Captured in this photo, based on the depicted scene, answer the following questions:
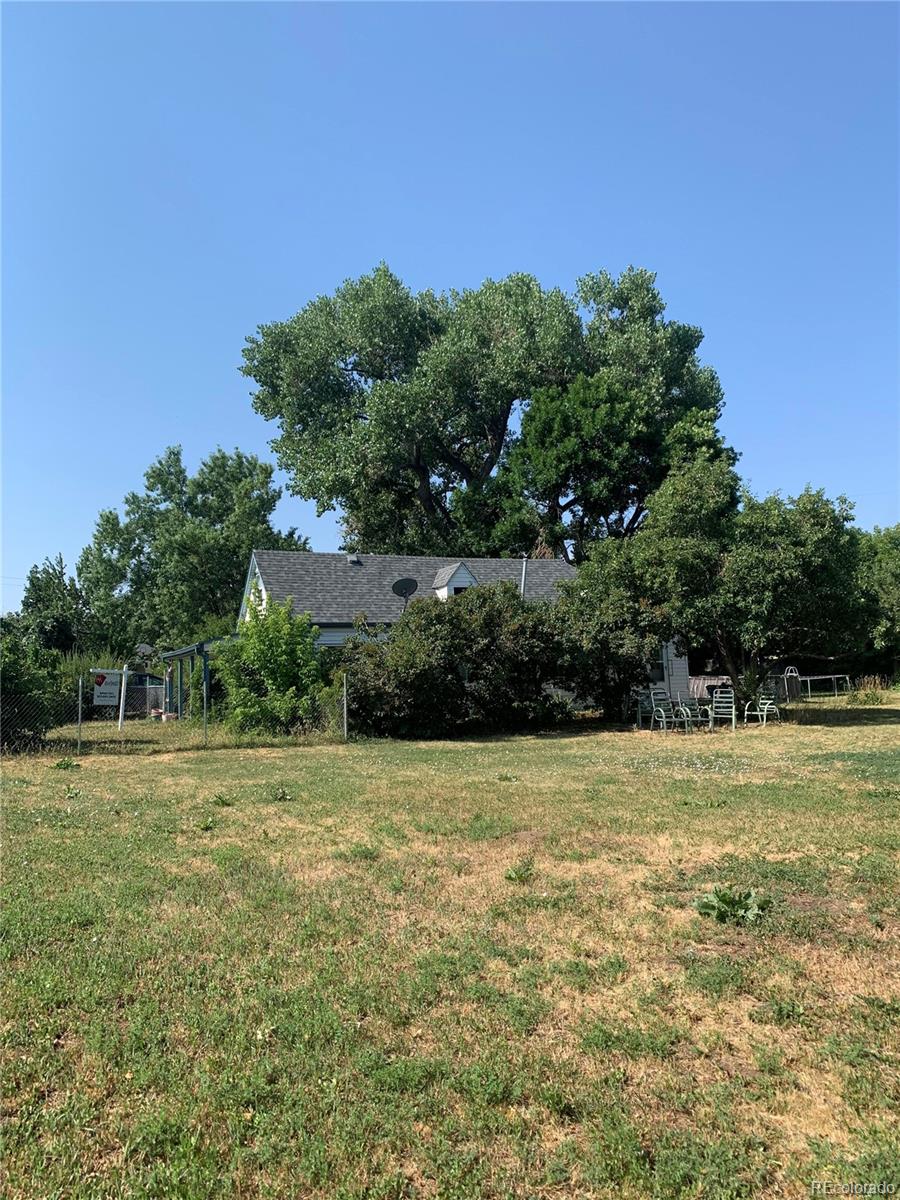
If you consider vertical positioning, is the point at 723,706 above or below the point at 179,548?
below

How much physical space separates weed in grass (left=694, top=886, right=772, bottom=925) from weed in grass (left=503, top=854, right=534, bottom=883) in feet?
4.19

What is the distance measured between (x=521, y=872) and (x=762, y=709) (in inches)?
665

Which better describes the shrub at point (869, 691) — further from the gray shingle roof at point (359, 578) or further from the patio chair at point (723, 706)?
the gray shingle roof at point (359, 578)

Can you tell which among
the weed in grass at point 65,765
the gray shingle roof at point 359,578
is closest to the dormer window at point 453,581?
the gray shingle roof at point 359,578

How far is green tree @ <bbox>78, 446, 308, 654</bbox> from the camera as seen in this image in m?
40.8

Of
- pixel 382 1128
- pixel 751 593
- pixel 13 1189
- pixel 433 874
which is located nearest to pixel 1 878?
pixel 433 874

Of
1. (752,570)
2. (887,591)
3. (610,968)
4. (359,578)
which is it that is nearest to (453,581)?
(359,578)

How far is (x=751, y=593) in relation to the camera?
19719 millimetres

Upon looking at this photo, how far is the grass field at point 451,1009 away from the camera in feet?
9.12

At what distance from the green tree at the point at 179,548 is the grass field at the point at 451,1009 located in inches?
1328

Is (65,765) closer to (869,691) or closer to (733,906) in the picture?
(733,906)

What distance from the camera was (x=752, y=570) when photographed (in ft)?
64.5

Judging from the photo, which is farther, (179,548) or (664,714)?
(179,548)

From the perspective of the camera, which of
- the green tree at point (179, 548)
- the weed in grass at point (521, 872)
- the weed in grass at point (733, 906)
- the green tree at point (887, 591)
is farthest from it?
the green tree at point (179, 548)
